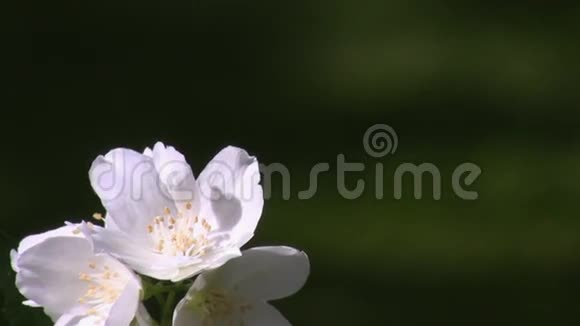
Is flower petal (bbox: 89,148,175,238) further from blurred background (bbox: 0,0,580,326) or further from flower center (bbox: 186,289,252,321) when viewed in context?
blurred background (bbox: 0,0,580,326)

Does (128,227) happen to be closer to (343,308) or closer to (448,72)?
(343,308)

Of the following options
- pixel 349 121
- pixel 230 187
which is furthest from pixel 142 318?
pixel 349 121

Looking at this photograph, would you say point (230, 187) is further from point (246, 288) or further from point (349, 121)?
point (349, 121)

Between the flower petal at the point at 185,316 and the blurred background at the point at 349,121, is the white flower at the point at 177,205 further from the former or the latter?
the blurred background at the point at 349,121

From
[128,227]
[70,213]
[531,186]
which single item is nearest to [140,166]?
[128,227]

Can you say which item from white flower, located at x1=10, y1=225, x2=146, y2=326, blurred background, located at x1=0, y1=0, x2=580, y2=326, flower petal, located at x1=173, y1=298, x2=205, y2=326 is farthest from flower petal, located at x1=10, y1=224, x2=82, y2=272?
blurred background, located at x1=0, y1=0, x2=580, y2=326
